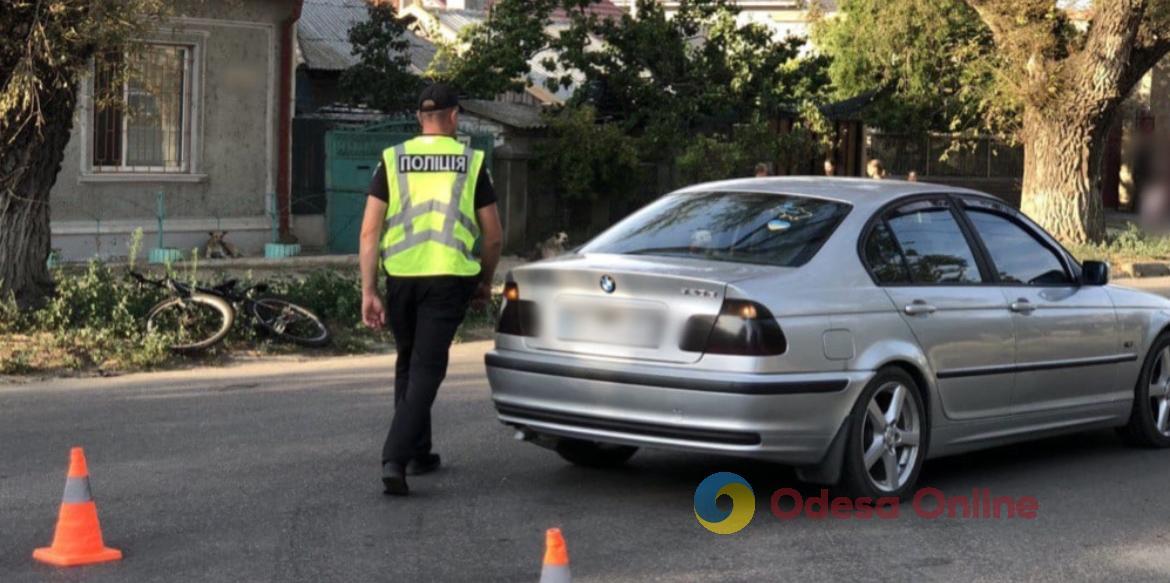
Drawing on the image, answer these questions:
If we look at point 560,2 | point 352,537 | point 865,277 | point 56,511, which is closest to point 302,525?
point 352,537

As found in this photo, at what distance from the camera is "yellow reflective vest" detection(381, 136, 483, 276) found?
7594mm

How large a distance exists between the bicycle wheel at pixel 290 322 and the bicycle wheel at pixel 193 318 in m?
0.36

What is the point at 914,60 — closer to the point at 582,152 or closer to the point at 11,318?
the point at 582,152

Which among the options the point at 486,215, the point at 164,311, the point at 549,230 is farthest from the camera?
the point at 549,230

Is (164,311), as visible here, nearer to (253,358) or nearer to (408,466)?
(253,358)

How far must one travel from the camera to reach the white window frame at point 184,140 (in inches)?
774

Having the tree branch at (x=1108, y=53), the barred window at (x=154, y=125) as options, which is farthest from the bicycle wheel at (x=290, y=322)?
the tree branch at (x=1108, y=53)

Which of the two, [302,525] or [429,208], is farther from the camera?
[429,208]

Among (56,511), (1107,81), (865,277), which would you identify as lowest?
(56,511)

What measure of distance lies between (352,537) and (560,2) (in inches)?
805

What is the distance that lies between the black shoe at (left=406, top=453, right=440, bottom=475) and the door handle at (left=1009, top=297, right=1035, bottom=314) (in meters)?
2.94

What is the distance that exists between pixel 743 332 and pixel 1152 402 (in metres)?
3.48

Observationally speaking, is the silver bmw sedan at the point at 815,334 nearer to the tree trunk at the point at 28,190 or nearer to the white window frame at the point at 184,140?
the tree trunk at the point at 28,190

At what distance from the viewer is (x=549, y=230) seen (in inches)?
981
